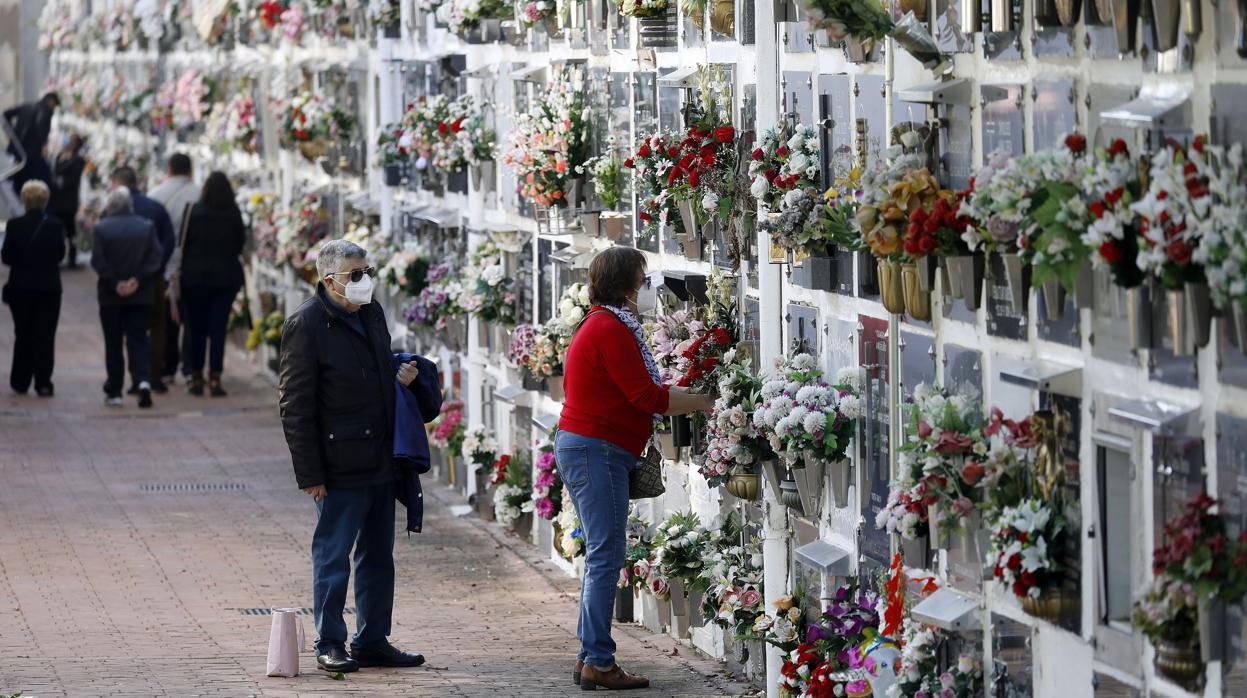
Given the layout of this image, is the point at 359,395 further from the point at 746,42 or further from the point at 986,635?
the point at 986,635

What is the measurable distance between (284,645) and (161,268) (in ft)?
31.9

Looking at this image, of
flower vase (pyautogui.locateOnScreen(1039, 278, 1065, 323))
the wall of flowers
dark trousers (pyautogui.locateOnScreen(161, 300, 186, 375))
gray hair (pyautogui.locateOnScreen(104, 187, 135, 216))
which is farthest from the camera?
dark trousers (pyautogui.locateOnScreen(161, 300, 186, 375))

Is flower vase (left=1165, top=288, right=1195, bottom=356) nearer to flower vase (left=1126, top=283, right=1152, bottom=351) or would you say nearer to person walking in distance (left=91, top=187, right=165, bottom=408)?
flower vase (left=1126, top=283, right=1152, bottom=351)

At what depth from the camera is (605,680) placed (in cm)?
886

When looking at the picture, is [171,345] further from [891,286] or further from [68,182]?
[891,286]

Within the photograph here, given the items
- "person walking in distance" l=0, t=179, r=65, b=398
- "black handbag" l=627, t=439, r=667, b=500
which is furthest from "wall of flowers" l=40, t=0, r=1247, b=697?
"person walking in distance" l=0, t=179, r=65, b=398

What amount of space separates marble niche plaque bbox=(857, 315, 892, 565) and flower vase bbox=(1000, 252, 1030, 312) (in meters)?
1.30

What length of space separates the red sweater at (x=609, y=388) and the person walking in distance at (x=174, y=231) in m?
10.9

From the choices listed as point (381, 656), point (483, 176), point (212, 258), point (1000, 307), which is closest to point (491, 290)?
point (483, 176)

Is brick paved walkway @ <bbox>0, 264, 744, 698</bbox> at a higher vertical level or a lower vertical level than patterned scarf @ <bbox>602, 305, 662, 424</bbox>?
lower

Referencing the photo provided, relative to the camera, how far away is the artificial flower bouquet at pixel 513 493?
12.6 m

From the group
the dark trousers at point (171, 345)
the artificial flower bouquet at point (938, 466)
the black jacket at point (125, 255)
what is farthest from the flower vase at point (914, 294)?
the dark trousers at point (171, 345)

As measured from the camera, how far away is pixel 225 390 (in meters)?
19.8

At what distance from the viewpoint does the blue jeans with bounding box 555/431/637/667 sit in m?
8.62
